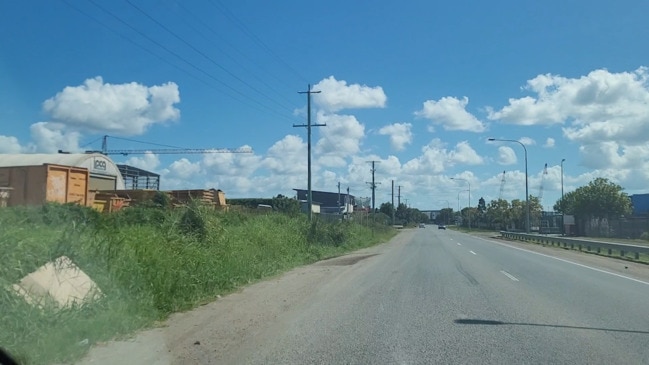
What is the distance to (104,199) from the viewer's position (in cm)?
3434

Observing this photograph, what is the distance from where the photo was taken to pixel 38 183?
28.4m

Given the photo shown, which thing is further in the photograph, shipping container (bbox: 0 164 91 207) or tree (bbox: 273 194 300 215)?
tree (bbox: 273 194 300 215)

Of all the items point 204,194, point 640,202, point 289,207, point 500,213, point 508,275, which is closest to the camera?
point 508,275

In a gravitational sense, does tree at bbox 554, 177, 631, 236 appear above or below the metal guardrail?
above

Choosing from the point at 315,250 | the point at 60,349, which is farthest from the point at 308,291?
the point at 315,250

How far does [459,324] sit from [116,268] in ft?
20.8

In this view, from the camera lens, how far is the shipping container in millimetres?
28141

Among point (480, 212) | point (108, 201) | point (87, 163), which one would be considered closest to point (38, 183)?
point (108, 201)

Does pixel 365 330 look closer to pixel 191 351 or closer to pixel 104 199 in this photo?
pixel 191 351

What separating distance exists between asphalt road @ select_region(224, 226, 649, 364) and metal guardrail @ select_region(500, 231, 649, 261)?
1561 cm

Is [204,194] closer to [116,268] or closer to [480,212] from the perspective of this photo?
[116,268]

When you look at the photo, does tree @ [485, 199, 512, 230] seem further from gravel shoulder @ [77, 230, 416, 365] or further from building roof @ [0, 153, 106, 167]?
gravel shoulder @ [77, 230, 416, 365]

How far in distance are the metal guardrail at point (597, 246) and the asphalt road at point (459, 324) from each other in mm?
15607

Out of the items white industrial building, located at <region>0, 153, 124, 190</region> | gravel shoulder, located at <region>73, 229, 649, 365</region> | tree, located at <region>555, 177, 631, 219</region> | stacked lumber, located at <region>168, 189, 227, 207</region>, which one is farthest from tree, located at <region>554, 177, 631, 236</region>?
gravel shoulder, located at <region>73, 229, 649, 365</region>
